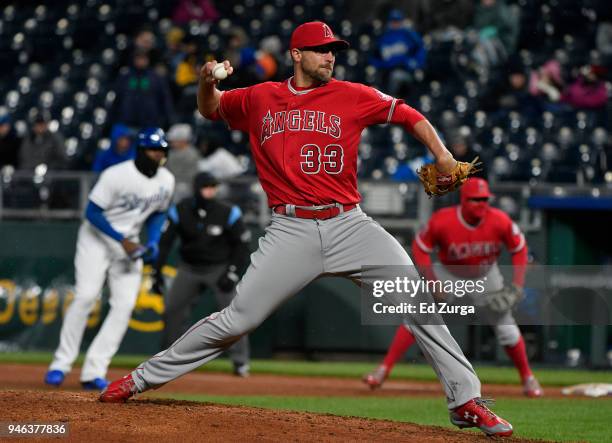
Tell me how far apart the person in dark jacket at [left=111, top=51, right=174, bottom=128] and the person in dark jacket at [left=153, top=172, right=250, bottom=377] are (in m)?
2.92

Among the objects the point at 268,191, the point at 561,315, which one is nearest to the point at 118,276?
the point at 268,191

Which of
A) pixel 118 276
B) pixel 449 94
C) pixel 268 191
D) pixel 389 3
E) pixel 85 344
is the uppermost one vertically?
pixel 389 3

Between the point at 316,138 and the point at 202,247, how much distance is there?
18.9 feet

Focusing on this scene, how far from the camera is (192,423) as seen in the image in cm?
614

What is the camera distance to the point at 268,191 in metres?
6.43

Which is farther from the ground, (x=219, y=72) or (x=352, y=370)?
(x=219, y=72)

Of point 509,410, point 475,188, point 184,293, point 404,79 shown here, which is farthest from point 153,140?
point 404,79

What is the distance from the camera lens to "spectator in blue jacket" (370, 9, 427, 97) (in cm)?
1619

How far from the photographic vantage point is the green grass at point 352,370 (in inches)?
473

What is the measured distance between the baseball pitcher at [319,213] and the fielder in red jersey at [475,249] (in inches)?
162

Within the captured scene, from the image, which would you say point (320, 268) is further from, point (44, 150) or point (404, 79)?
point (404, 79)

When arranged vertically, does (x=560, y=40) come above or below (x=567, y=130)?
above

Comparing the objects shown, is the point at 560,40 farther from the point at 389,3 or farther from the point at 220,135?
the point at 220,135

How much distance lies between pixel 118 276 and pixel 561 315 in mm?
5746
